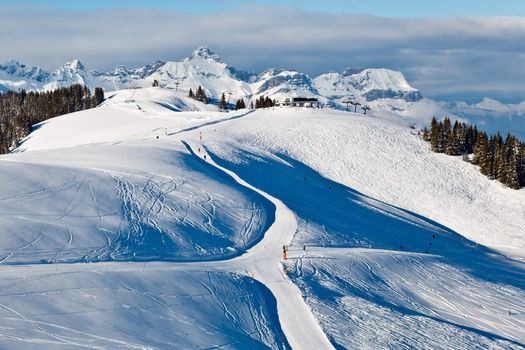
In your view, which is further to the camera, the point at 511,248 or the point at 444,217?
the point at 444,217

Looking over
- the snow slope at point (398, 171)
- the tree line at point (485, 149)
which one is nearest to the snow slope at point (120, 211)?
the snow slope at point (398, 171)

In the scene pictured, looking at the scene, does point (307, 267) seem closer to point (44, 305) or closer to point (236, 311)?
point (236, 311)

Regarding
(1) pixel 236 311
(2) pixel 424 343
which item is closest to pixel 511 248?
(2) pixel 424 343

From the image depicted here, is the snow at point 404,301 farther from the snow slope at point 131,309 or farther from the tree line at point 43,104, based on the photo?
the tree line at point 43,104

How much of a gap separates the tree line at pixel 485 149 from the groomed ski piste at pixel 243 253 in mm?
2897

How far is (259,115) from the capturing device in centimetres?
10894

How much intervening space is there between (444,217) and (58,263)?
5552 cm

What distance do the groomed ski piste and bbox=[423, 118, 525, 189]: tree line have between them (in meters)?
2.90

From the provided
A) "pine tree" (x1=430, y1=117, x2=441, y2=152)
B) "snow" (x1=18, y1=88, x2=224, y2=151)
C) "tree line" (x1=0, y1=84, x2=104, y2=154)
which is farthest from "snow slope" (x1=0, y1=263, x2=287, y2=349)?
"tree line" (x1=0, y1=84, x2=104, y2=154)

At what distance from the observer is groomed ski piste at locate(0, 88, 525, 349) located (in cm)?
2811

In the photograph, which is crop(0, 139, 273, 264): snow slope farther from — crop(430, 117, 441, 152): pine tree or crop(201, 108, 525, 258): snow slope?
crop(430, 117, 441, 152): pine tree

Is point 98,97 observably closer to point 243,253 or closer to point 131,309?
point 243,253

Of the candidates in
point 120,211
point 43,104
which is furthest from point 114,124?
point 120,211

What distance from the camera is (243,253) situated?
40.6 meters
